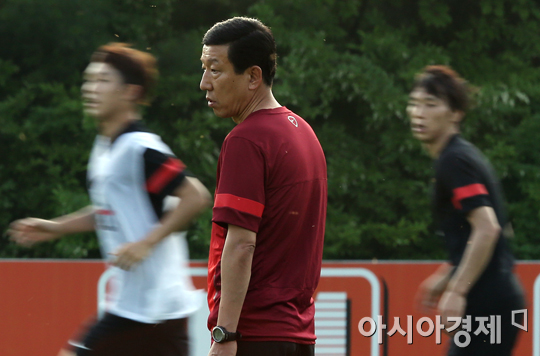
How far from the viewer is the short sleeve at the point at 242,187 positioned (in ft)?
7.43

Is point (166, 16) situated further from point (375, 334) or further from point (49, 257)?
point (375, 334)

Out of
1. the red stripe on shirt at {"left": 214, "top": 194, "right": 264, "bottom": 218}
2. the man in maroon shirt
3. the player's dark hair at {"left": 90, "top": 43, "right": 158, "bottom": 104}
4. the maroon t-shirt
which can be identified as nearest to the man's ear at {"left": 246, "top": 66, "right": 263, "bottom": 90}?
the man in maroon shirt

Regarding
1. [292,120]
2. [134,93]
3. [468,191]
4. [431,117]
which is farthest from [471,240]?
[134,93]

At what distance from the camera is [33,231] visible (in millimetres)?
3420

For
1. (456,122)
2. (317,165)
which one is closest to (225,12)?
(456,122)

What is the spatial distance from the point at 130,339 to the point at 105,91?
106 cm

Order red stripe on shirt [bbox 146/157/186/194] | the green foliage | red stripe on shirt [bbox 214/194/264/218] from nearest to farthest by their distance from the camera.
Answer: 1. red stripe on shirt [bbox 214/194/264/218]
2. red stripe on shirt [bbox 146/157/186/194]
3. the green foliage

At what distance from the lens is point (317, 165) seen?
2480mm

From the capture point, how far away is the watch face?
7.48 feet

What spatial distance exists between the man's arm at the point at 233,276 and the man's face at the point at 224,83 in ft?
1.49

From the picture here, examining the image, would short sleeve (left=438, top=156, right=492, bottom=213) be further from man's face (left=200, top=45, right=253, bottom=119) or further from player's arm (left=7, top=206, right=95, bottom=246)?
player's arm (left=7, top=206, right=95, bottom=246)

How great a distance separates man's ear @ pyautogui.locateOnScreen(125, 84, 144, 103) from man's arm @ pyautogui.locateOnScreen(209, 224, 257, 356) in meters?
1.14

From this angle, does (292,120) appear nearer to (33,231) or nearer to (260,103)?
(260,103)

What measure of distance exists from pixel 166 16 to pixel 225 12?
3.30ft
